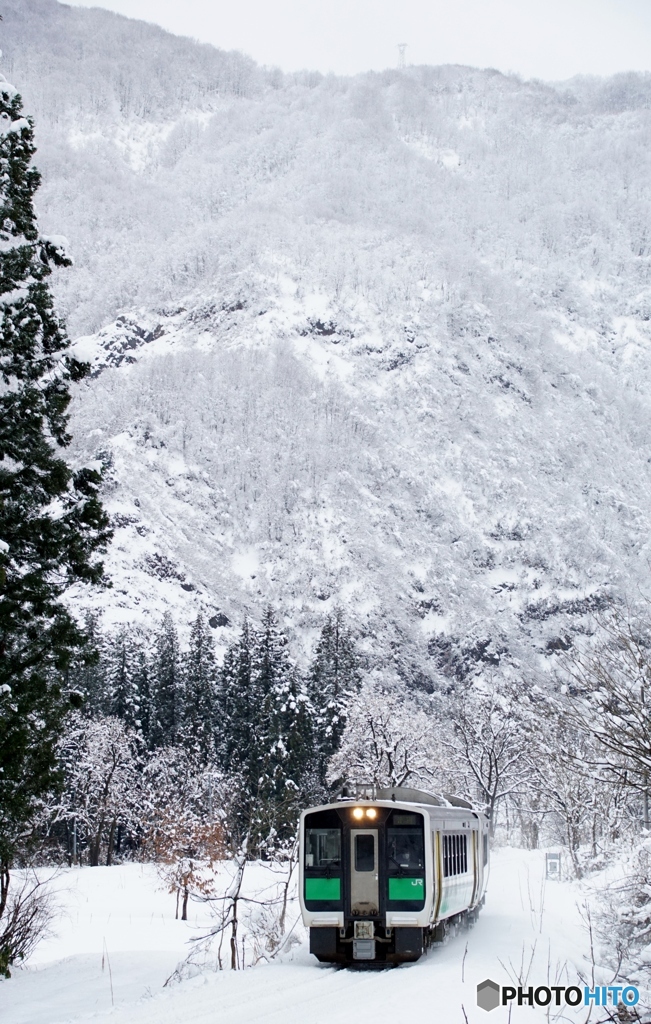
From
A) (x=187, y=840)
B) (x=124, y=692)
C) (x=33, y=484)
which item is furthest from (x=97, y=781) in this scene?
(x=33, y=484)

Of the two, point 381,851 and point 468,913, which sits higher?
point 381,851

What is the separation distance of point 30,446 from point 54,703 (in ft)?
15.4

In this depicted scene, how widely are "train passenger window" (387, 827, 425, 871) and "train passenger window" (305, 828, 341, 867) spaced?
1121 mm

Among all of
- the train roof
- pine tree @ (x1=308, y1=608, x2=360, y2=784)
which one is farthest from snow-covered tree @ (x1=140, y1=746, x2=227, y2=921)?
pine tree @ (x1=308, y1=608, x2=360, y2=784)

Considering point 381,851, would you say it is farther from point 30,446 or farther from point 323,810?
point 30,446

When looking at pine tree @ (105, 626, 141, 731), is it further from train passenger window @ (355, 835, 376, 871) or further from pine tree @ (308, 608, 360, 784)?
train passenger window @ (355, 835, 376, 871)

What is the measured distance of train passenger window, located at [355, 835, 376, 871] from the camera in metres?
20.7

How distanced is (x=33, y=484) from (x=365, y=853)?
33.7ft

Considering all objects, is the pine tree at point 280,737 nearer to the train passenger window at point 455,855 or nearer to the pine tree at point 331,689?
the pine tree at point 331,689

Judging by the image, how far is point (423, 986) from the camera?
1653 cm

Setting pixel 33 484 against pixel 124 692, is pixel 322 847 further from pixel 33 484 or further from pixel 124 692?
pixel 124 692

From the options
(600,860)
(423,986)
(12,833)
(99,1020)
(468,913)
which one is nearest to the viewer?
(99,1020)

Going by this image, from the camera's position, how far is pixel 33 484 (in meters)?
18.0

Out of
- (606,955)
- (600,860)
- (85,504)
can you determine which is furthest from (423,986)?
(600,860)
